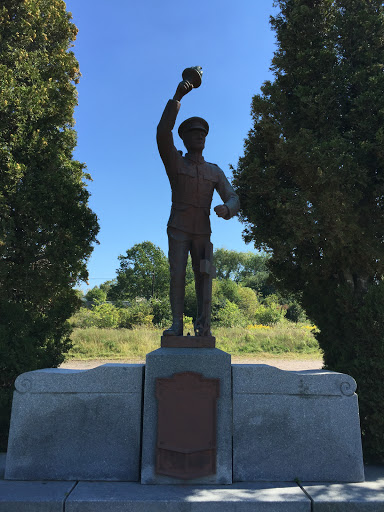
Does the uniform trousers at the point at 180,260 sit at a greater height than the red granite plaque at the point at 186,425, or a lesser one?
greater

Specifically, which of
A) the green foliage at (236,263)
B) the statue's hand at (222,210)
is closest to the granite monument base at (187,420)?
the statue's hand at (222,210)

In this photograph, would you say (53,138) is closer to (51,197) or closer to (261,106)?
(51,197)

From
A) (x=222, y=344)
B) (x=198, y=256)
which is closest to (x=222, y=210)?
(x=198, y=256)

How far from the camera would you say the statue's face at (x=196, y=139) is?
4324mm

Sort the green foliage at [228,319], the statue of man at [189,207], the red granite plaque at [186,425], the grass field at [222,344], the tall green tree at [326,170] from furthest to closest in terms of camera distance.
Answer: the green foliage at [228,319] → the grass field at [222,344] → the tall green tree at [326,170] → the statue of man at [189,207] → the red granite plaque at [186,425]

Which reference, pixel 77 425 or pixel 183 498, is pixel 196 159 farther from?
pixel 183 498

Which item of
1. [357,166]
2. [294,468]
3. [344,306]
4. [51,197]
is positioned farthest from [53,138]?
[294,468]

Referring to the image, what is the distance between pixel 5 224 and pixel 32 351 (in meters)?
2.04

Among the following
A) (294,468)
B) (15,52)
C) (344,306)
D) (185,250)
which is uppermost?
(15,52)

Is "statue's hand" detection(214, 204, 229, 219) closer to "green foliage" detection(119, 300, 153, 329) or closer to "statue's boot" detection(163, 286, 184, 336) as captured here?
"statue's boot" detection(163, 286, 184, 336)

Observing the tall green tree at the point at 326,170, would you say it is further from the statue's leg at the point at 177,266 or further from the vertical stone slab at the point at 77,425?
the vertical stone slab at the point at 77,425

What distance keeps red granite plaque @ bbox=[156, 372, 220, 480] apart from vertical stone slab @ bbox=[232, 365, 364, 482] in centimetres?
27

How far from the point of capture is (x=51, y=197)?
6.02 m

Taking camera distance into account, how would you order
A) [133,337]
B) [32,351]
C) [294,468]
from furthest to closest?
→ [133,337] < [32,351] < [294,468]
